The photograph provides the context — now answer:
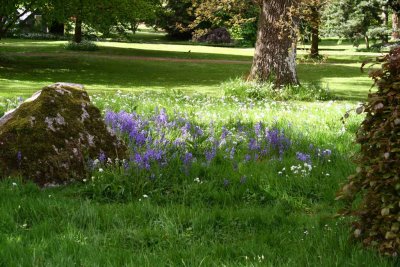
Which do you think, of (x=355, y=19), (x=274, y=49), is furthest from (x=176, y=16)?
(x=274, y=49)

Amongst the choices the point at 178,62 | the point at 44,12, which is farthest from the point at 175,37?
the point at 44,12

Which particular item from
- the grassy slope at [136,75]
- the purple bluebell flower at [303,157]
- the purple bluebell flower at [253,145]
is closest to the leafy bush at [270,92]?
the grassy slope at [136,75]

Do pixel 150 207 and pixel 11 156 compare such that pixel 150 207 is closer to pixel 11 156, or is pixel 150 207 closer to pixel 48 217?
pixel 48 217

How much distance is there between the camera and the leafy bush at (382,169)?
321 centimetres

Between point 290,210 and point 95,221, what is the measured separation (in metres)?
1.88

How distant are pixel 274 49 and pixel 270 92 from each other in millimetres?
1409

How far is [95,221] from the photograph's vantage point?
14.0ft

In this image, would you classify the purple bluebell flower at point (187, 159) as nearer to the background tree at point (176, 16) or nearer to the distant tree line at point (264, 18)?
the distant tree line at point (264, 18)

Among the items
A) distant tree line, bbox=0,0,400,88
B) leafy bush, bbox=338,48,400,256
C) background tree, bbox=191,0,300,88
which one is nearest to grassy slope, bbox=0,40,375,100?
distant tree line, bbox=0,0,400,88

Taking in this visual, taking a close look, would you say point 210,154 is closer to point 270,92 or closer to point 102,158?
point 102,158

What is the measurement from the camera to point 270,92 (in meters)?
14.1

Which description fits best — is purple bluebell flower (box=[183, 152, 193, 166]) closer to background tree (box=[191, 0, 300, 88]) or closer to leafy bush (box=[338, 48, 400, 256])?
leafy bush (box=[338, 48, 400, 256])

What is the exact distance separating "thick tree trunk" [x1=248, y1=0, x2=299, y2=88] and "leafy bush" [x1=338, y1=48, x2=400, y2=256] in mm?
11057

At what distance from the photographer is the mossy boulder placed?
216 inches
